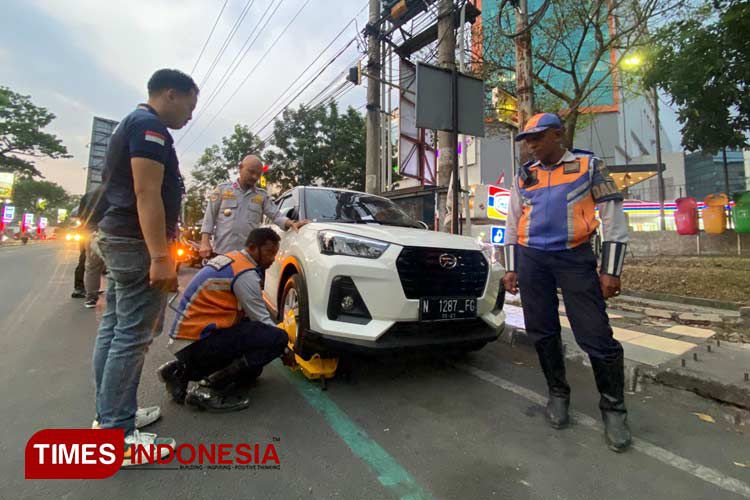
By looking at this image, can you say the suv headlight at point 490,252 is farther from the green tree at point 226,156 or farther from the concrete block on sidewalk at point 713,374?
the green tree at point 226,156

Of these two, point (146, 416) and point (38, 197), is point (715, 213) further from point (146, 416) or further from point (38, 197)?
point (38, 197)

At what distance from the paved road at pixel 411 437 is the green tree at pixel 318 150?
17.0 meters

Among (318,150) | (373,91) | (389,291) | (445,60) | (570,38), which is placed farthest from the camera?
(318,150)

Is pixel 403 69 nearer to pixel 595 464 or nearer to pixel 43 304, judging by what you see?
pixel 43 304

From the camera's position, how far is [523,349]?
3656 millimetres

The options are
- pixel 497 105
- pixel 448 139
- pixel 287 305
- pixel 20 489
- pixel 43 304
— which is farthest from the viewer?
pixel 497 105

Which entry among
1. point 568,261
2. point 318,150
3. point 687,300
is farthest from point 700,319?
point 318,150

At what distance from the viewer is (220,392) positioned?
2.35 meters

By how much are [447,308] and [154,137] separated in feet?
6.37

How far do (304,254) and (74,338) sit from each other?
297 cm

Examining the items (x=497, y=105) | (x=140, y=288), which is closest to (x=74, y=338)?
(x=140, y=288)

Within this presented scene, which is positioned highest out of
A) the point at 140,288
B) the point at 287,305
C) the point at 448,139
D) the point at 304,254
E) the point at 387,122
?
the point at 387,122

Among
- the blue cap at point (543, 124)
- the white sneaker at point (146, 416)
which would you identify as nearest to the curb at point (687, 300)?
the blue cap at point (543, 124)

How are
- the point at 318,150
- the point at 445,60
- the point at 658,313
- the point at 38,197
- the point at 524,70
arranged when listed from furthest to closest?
the point at 38,197 → the point at 318,150 → the point at 445,60 → the point at 524,70 → the point at 658,313
